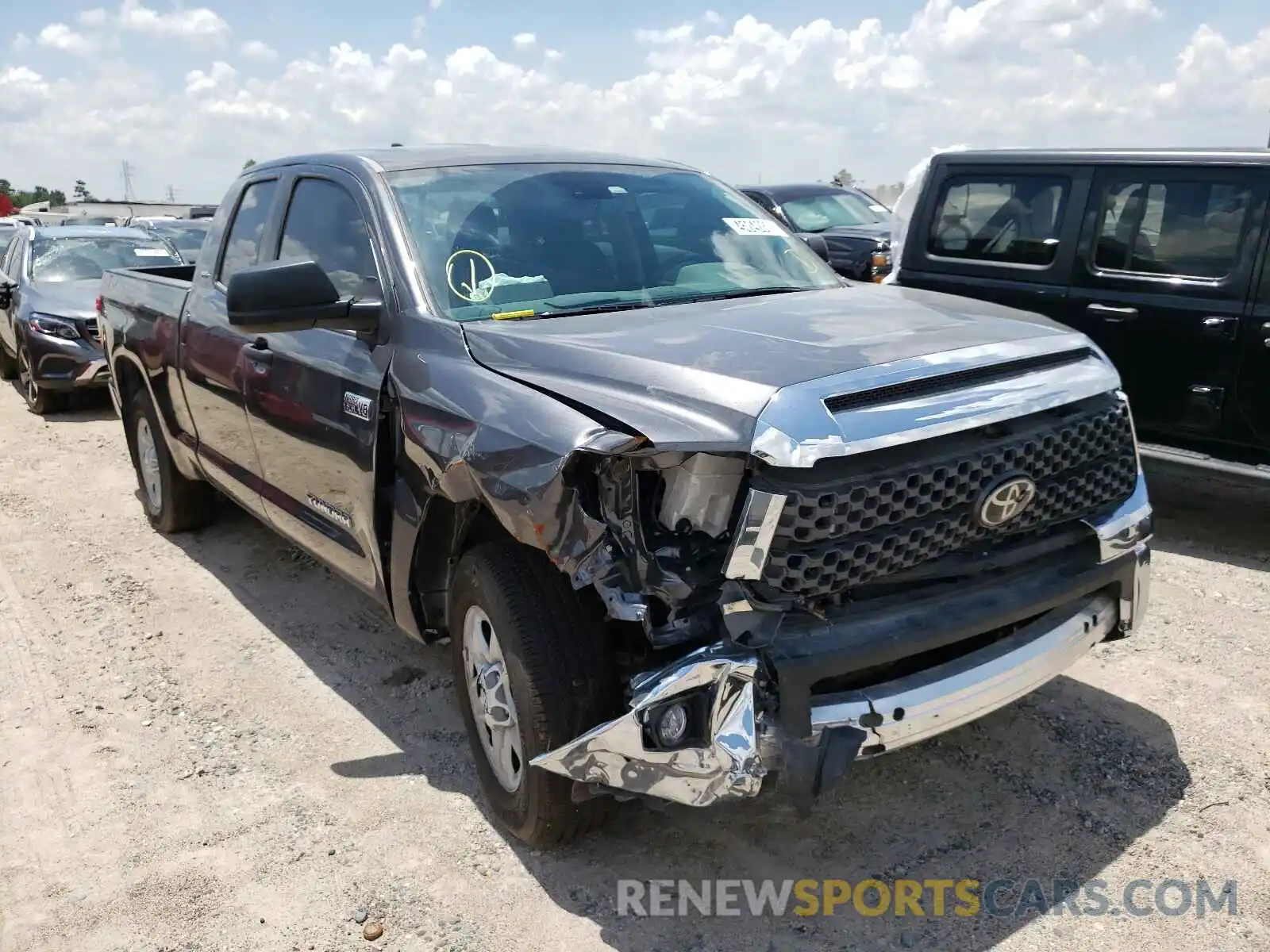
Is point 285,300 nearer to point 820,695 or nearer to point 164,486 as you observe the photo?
point 820,695

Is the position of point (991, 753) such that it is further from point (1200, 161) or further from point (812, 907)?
point (1200, 161)

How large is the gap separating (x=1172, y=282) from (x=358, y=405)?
433cm

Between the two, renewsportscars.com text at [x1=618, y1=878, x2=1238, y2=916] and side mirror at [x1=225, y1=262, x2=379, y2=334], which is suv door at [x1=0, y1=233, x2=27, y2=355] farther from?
renewsportscars.com text at [x1=618, y1=878, x2=1238, y2=916]

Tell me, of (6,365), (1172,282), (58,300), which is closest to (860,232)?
(1172,282)

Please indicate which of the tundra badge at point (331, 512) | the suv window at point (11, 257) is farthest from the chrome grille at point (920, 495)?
the suv window at point (11, 257)

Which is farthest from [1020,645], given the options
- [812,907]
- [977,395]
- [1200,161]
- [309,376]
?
[1200,161]

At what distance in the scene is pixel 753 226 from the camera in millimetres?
4066

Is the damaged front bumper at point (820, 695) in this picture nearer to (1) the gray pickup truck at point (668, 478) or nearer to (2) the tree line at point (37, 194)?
(1) the gray pickup truck at point (668, 478)

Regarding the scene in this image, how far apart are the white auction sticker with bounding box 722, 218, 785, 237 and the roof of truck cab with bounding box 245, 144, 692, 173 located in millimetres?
460

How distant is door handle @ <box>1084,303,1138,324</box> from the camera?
18.4 ft

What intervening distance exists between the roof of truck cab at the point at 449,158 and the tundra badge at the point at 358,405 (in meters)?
0.85

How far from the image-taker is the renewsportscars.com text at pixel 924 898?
272 cm

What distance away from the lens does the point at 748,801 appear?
2.54m

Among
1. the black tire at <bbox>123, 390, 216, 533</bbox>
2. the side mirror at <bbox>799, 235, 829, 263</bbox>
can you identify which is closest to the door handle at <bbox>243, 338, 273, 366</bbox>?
the black tire at <bbox>123, 390, 216, 533</bbox>
